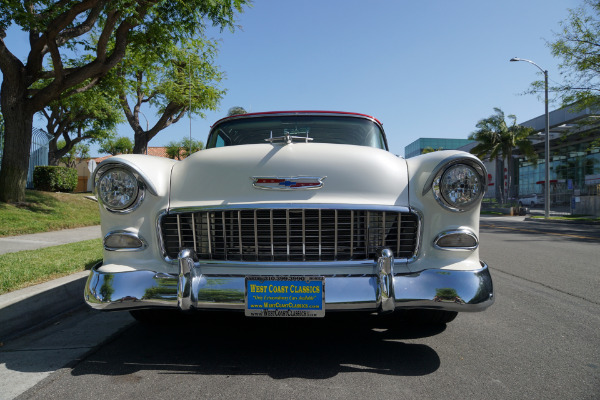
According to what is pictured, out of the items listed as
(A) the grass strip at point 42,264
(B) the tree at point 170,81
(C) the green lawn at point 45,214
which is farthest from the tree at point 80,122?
(A) the grass strip at point 42,264

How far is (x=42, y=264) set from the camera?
4.88 metres

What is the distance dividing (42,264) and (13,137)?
7.20 meters

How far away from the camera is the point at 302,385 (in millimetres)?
2258

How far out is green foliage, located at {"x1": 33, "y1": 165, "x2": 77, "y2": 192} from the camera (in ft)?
46.8

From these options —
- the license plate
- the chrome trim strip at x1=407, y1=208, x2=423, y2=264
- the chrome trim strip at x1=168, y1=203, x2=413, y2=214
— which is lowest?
the license plate

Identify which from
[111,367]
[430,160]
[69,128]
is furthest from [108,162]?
[69,128]

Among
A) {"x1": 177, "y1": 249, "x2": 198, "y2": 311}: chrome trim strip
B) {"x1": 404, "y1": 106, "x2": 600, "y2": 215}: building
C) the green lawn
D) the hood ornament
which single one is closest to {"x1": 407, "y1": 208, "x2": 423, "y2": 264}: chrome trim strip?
the hood ornament

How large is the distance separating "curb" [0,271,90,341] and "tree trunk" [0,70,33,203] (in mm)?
7893

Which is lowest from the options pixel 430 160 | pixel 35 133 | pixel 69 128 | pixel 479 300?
pixel 479 300

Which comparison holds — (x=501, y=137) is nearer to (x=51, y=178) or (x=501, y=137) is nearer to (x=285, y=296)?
(x=51, y=178)

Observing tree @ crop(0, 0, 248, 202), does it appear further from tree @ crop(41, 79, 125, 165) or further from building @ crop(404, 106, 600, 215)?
building @ crop(404, 106, 600, 215)

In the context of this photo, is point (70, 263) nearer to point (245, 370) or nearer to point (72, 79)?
point (245, 370)

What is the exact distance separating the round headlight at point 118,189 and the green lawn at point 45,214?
558 centimetres

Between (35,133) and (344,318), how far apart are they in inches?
591
